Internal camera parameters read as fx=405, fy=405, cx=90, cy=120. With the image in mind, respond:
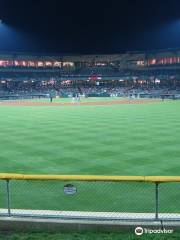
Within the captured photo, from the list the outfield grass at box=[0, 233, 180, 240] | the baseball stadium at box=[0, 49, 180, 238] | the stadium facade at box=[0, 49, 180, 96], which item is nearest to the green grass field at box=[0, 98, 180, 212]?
the baseball stadium at box=[0, 49, 180, 238]

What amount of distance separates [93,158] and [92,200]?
508 cm

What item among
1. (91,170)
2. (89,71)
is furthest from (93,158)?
(89,71)

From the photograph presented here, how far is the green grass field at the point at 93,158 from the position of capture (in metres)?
10.5

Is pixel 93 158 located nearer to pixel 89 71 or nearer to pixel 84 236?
pixel 84 236

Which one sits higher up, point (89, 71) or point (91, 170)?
point (89, 71)

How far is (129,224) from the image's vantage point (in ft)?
26.6

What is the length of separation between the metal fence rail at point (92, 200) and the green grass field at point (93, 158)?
2 cm

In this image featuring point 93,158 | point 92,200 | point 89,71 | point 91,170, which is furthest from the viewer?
point 89,71

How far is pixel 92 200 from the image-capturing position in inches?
415

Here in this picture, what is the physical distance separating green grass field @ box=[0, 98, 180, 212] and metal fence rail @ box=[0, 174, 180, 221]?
0.08 feet

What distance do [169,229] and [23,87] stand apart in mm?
92842

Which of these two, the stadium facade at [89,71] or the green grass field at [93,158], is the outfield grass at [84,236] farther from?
the stadium facade at [89,71]

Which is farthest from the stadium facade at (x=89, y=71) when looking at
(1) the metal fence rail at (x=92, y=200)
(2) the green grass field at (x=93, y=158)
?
(1) the metal fence rail at (x=92, y=200)

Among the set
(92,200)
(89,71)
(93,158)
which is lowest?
(92,200)
